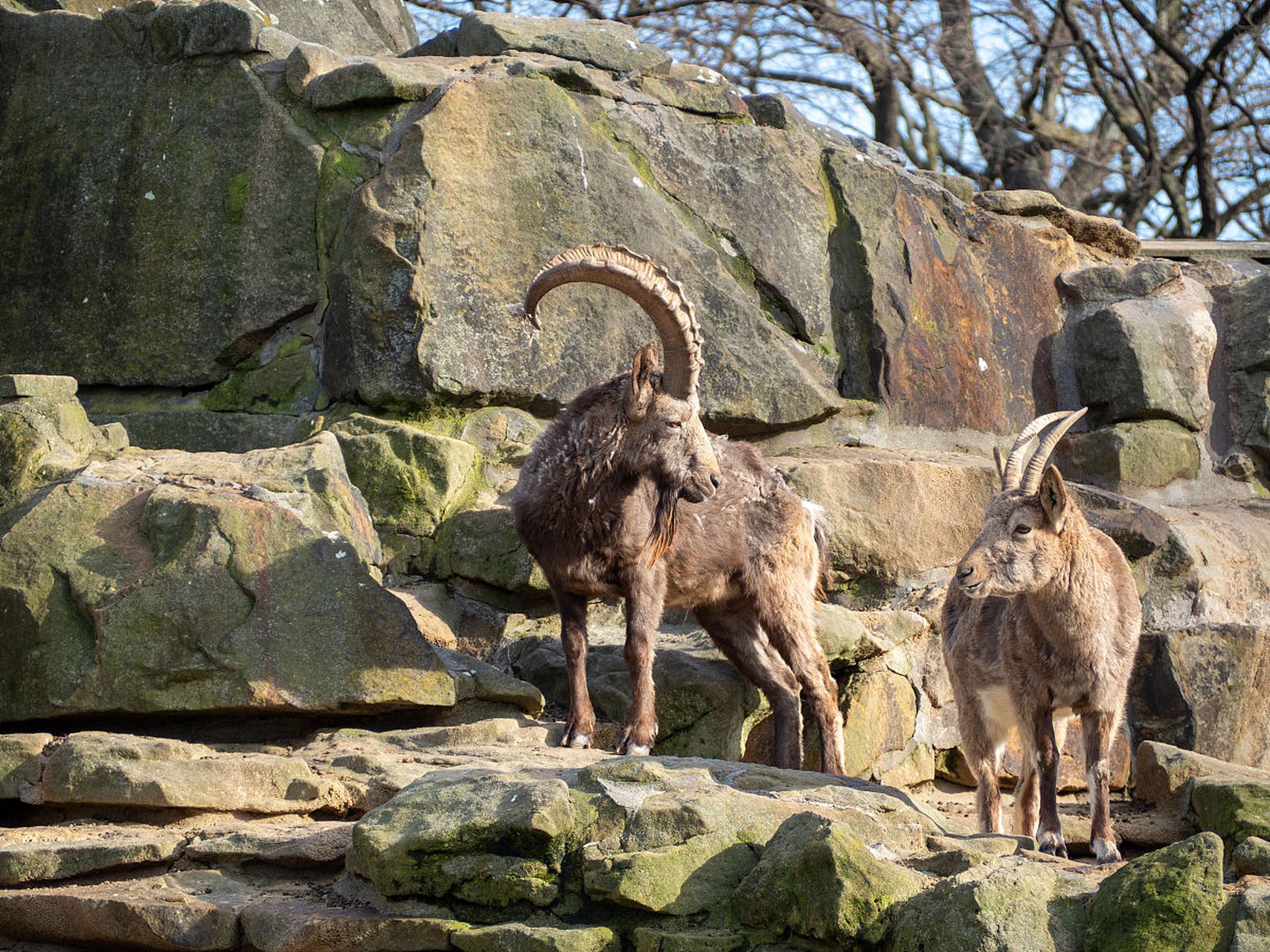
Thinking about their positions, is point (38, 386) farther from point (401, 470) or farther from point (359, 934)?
point (359, 934)

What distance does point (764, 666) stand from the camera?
21.3 feet

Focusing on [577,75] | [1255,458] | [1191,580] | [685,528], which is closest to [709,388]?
[685,528]

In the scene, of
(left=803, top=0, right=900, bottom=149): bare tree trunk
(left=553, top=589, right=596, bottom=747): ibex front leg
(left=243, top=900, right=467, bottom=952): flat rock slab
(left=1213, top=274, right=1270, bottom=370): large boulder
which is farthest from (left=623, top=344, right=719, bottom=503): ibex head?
(left=803, top=0, right=900, bottom=149): bare tree trunk

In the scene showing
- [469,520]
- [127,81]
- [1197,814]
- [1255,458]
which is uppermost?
[127,81]

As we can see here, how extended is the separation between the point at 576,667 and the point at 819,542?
1.47m

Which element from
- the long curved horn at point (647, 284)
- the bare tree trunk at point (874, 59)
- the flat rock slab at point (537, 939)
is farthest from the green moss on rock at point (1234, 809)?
the bare tree trunk at point (874, 59)

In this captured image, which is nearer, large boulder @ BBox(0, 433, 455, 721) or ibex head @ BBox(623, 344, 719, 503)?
large boulder @ BBox(0, 433, 455, 721)

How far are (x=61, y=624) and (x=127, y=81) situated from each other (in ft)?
10.9

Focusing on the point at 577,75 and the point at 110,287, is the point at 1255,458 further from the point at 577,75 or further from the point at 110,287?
the point at 110,287

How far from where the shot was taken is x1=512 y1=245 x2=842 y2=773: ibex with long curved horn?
5.98m

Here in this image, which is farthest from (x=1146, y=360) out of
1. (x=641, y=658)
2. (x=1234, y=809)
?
(x=641, y=658)

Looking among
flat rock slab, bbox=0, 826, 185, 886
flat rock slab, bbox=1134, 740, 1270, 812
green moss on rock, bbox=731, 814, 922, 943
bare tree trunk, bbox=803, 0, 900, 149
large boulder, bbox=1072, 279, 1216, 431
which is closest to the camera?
green moss on rock, bbox=731, 814, 922, 943

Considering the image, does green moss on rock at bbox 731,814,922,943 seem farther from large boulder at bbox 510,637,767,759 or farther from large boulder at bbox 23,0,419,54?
large boulder at bbox 23,0,419,54

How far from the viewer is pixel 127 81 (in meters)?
7.42
